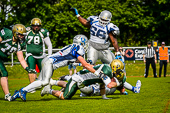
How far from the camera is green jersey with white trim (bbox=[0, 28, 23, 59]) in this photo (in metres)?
8.33

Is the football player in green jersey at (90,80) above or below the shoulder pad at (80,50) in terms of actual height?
below

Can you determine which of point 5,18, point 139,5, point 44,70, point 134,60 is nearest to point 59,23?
point 5,18

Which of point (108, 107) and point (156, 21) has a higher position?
point (156, 21)

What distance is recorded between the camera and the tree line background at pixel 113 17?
41.5 metres

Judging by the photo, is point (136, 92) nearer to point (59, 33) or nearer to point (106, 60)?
point (106, 60)

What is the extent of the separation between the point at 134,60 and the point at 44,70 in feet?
57.8

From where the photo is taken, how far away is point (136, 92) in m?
9.60

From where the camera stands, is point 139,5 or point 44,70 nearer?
point 44,70

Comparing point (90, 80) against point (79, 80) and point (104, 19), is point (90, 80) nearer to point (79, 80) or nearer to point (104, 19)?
point (79, 80)

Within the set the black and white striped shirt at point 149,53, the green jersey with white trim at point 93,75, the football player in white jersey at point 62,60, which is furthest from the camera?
the black and white striped shirt at point 149,53

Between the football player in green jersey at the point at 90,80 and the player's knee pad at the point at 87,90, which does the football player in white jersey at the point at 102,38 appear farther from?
the football player in green jersey at the point at 90,80

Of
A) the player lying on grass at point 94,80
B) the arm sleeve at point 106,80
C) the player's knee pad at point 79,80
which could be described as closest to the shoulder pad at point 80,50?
the player lying on grass at point 94,80

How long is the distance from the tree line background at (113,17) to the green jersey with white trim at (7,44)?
32588 mm

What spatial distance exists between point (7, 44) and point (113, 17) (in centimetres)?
3752
